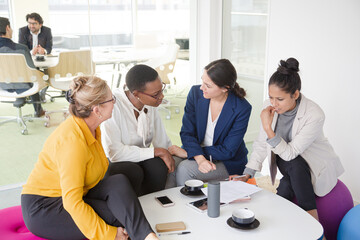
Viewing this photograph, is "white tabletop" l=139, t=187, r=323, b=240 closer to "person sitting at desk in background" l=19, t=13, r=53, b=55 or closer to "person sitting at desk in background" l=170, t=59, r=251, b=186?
"person sitting at desk in background" l=170, t=59, r=251, b=186

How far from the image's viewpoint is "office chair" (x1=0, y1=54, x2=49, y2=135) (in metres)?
3.25

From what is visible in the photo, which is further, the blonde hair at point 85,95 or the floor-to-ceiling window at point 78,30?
the floor-to-ceiling window at point 78,30

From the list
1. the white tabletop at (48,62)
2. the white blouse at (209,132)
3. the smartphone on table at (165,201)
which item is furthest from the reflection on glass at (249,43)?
the smartphone on table at (165,201)

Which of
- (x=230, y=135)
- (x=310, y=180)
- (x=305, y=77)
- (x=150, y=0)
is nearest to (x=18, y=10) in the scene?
(x=150, y=0)

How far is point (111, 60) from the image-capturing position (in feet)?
12.3

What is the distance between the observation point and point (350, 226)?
2117 millimetres

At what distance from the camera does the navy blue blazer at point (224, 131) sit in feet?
8.77

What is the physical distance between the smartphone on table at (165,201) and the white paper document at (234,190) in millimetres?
190

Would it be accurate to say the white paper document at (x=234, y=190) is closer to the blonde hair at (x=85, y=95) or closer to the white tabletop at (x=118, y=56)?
the blonde hair at (x=85, y=95)

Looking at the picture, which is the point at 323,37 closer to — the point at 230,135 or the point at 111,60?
the point at 230,135

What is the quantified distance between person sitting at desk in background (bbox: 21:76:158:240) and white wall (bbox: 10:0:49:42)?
160cm

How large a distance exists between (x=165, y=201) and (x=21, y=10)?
2118 millimetres

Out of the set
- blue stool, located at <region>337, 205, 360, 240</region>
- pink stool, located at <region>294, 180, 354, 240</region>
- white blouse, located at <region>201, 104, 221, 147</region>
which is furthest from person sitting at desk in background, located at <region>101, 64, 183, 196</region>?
blue stool, located at <region>337, 205, 360, 240</region>

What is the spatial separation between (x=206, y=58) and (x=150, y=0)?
0.80m
